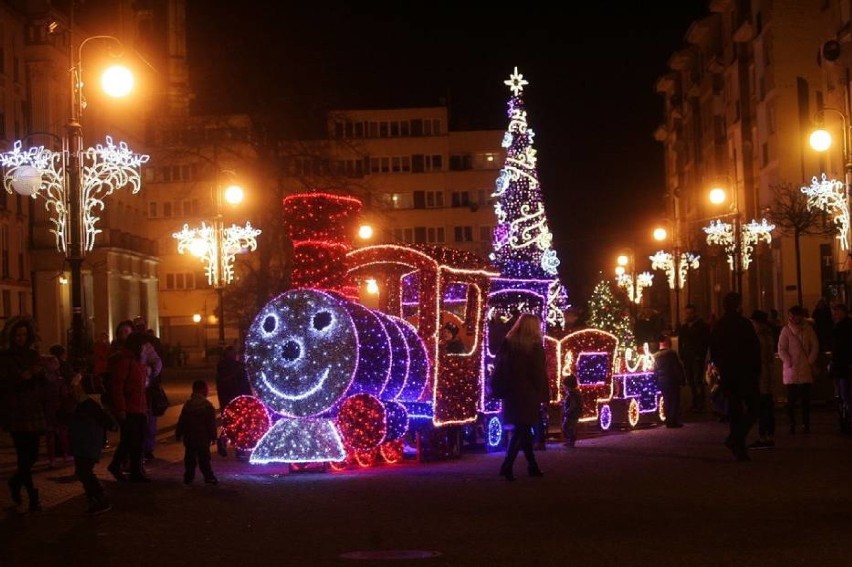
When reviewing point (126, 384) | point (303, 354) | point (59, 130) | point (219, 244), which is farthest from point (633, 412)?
point (59, 130)

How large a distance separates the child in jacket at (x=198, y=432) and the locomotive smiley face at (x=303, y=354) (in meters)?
1.24

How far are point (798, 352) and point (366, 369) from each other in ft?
24.8

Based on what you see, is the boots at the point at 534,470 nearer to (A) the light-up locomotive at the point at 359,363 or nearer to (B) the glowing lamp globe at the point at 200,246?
(A) the light-up locomotive at the point at 359,363

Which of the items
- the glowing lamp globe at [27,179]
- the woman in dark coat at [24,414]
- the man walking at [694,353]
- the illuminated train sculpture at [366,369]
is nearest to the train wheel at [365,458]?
the illuminated train sculpture at [366,369]

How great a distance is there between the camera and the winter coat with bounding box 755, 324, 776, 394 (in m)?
21.5

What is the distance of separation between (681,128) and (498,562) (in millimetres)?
81401

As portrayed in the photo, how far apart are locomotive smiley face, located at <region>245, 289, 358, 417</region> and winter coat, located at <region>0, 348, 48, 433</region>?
3.76 meters

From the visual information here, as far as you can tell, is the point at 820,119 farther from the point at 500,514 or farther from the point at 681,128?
the point at 681,128

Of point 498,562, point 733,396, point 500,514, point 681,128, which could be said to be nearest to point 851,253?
point 733,396

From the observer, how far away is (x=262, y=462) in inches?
738

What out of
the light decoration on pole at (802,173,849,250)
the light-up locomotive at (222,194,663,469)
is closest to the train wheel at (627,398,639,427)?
the light-up locomotive at (222,194,663,469)

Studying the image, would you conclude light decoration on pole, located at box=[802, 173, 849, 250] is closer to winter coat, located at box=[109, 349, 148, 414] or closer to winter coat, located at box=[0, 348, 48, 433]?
winter coat, located at box=[109, 349, 148, 414]

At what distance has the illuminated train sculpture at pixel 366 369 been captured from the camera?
18328 mm

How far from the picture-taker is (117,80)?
72.3 ft
